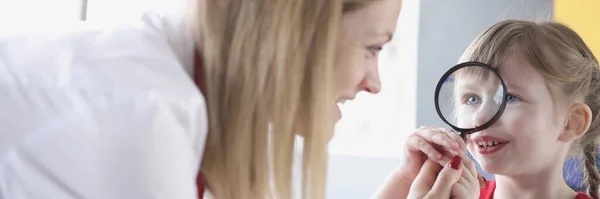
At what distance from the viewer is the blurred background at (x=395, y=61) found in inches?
96.3

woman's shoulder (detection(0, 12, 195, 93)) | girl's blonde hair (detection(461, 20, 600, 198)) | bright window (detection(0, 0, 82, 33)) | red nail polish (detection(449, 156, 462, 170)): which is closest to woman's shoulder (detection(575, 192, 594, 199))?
girl's blonde hair (detection(461, 20, 600, 198))

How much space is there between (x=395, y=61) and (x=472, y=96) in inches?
58.1

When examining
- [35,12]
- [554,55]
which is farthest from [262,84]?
[35,12]

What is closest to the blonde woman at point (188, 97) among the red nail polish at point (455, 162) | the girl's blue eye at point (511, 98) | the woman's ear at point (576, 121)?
the red nail polish at point (455, 162)

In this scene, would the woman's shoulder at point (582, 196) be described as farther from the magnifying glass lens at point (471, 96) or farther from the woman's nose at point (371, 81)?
the woman's nose at point (371, 81)

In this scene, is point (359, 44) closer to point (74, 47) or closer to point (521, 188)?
point (74, 47)

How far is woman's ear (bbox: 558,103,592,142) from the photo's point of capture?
60.3 inches

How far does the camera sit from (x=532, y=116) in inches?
57.5

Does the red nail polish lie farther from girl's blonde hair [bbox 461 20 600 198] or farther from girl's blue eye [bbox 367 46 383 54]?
girl's blue eye [bbox 367 46 383 54]

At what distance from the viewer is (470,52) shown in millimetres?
1588

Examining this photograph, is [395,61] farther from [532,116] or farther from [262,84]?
[262,84]

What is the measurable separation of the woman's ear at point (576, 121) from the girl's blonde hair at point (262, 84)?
2.68 ft

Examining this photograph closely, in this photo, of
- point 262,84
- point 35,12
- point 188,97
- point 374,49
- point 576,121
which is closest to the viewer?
point 188,97

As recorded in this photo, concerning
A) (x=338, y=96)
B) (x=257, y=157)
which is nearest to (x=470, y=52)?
(x=338, y=96)
